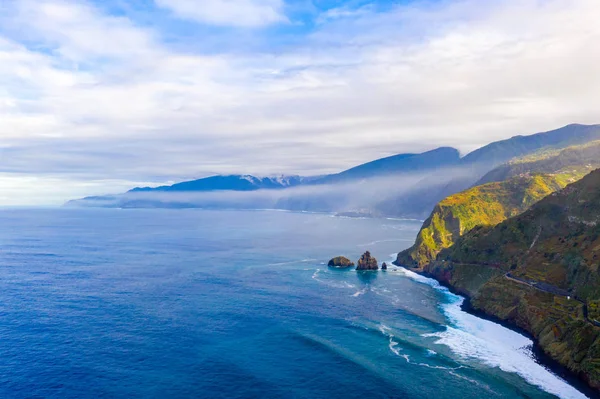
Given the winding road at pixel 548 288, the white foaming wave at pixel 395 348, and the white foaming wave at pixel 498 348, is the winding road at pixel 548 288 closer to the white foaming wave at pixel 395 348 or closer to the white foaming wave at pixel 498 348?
the white foaming wave at pixel 498 348

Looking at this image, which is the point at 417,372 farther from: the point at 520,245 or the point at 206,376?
the point at 520,245

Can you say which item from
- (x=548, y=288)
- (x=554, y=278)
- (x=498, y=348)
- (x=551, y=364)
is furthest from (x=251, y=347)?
(x=554, y=278)

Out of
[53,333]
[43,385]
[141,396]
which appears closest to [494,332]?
[141,396]

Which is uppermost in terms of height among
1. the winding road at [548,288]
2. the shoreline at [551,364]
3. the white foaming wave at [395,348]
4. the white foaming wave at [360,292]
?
the winding road at [548,288]

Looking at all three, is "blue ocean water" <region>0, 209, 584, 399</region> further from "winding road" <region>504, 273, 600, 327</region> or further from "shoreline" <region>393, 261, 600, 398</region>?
"winding road" <region>504, 273, 600, 327</region>

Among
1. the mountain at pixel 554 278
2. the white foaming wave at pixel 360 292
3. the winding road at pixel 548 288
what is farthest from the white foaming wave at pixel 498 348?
the white foaming wave at pixel 360 292

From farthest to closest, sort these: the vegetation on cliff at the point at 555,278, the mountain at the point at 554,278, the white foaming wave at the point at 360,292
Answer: the white foaming wave at the point at 360,292 < the vegetation on cliff at the point at 555,278 < the mountain at the point at 554,278

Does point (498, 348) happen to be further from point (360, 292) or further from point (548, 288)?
point (360, 292)

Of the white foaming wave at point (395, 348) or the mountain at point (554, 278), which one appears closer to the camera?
the white foaming wave at point (395, 348)

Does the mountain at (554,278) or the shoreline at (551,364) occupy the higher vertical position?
the mountain at (554,278)
